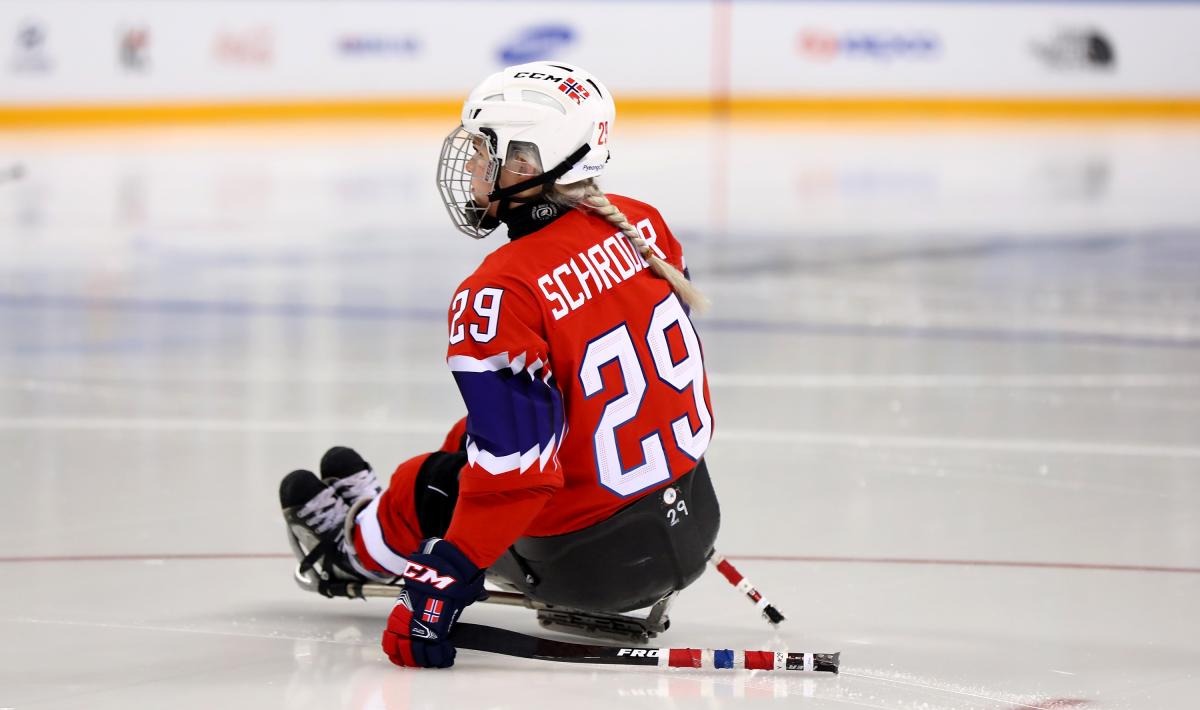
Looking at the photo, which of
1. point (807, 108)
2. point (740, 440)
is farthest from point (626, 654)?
point (807, 108)

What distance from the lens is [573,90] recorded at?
127 inches

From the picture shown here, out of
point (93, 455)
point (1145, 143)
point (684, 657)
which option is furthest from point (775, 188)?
point (684, 657)

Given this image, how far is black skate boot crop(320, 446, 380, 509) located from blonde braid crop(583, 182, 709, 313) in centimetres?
80

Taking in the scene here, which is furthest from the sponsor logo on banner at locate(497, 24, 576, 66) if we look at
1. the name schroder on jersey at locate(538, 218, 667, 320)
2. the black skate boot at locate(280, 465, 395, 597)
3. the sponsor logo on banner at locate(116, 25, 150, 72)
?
the name schroder on jersey at locate(538, 218, 667, 320)

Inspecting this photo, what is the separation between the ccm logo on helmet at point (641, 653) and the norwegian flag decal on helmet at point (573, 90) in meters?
1.03

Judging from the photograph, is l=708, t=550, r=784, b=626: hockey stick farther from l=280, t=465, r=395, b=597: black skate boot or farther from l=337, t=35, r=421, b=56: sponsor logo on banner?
l=337, t=35, r=421, b=56: sponsor logo on banner

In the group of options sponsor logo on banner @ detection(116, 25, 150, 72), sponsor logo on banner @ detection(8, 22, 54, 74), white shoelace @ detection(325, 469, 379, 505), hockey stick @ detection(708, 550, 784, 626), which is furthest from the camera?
sponsor logo on banner @ detection(116, 25, 150, 72)

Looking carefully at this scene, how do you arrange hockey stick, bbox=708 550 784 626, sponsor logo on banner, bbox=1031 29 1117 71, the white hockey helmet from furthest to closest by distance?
sponsor logo on banner, bbox=1031 29 1117 71
hockey stick, bbox=708 550 784 626
the white hockey helmet

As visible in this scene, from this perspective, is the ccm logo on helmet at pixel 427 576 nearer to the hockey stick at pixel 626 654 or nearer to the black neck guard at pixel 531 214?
the hockey stick at pixel 626 654

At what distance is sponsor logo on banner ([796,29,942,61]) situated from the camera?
1870 cm

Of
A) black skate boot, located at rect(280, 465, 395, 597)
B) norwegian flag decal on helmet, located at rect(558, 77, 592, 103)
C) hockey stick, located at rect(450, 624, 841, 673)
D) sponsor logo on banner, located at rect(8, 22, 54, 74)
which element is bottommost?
hockey stick, located at rect(450, 624, 841, 673)

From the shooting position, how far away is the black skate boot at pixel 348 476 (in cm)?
365

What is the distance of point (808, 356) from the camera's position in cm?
686

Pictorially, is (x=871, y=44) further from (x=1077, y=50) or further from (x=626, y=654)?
(x=626, y=654)
